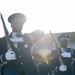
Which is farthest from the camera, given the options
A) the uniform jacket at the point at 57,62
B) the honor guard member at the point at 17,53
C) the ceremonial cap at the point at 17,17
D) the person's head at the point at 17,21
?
the uniform jacket at the point at 57,62

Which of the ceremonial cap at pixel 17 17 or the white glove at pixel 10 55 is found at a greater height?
the ceremonial cap at pixel 17 17

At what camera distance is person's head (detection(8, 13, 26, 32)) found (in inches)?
347

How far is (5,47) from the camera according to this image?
8.73 metres

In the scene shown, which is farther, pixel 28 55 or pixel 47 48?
pixel 47 48

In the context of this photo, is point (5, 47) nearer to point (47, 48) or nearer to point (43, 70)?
point (43, 70)

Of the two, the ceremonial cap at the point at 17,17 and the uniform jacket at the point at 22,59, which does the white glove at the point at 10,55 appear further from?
the ceremonial cap at the point at 17,17

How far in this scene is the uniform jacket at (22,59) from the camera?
8.49m

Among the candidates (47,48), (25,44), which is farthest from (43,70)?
(47,48)

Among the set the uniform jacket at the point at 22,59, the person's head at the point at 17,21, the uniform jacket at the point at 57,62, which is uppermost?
the person's head at the point at 17,21

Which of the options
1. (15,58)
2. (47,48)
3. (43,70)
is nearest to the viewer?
(15,58)

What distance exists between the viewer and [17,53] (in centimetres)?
841

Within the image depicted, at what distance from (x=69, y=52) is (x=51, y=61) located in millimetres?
630

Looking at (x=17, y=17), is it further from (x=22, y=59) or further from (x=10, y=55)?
(x=10, y=55)

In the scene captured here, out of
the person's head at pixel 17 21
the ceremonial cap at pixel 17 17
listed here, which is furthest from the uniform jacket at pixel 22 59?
the ceremonial cap at pixel 17 17
